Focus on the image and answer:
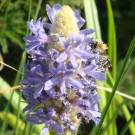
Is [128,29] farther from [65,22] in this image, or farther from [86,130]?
[65,22]

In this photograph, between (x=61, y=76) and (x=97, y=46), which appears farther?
(x=97, y=46)

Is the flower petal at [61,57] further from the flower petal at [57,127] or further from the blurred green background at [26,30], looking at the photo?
the blurred green background at [26,30]

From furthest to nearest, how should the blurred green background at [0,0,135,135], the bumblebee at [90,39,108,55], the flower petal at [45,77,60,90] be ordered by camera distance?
the blurred green background at [0,0,135,135], the bumblebee at [90,39,108,55], the flower petal at [45,77,60,90]

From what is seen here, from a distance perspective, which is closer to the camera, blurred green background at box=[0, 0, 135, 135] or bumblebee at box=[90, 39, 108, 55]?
bumblebee at box=[90, 39, 108, 55]

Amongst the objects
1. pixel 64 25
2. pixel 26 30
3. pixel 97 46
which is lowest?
pixel 26 30

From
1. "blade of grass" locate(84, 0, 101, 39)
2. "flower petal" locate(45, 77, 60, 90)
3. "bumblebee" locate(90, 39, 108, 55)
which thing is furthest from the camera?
"blade of grass" locate(84, 0, 101, 39)

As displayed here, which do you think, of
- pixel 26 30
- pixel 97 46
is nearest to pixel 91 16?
pixel 26 30

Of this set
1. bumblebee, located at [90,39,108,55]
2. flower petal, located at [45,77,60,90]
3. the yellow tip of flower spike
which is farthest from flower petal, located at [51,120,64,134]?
bumblebee, located at [90,39,108,55]

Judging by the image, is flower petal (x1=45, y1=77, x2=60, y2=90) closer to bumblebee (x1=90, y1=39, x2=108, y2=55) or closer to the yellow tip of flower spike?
the yellow tip of flower spike

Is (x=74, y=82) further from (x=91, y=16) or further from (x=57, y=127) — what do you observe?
(x=91, y=16)
